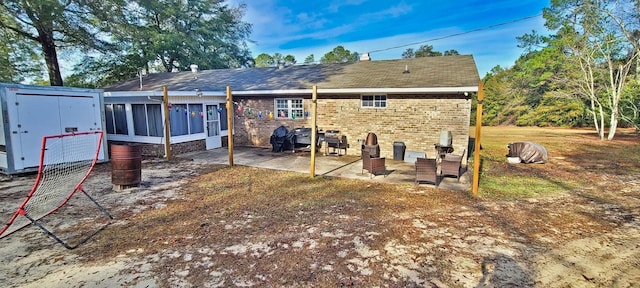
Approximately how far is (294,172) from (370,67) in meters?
7.46

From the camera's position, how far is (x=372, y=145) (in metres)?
10.2

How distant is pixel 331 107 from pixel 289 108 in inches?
78.4

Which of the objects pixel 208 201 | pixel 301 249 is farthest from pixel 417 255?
pixel 208 201

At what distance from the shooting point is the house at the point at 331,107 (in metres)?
9.77

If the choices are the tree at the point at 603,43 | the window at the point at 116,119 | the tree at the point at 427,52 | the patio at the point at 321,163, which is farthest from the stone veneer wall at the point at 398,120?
the tree at the point at 427,52

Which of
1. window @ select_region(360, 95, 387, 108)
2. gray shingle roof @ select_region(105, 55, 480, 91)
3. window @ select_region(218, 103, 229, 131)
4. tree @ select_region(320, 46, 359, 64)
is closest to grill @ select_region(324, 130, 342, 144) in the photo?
window @ select_region(360, 95, 387, 108)

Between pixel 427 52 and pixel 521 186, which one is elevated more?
pixel 427 52

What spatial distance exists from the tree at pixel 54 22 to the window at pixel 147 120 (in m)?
5.57

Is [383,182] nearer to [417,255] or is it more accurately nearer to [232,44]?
[417,255]

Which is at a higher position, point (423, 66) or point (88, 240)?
point (423, 66)

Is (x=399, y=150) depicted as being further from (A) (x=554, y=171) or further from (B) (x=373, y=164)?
(A) (x=554, y=171)

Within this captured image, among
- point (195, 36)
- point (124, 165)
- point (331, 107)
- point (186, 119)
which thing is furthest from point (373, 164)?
point (195, 36)

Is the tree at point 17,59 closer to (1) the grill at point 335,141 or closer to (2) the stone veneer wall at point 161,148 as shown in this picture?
(2) the stone veneer wall at point 161,148

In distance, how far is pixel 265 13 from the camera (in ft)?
67.5
